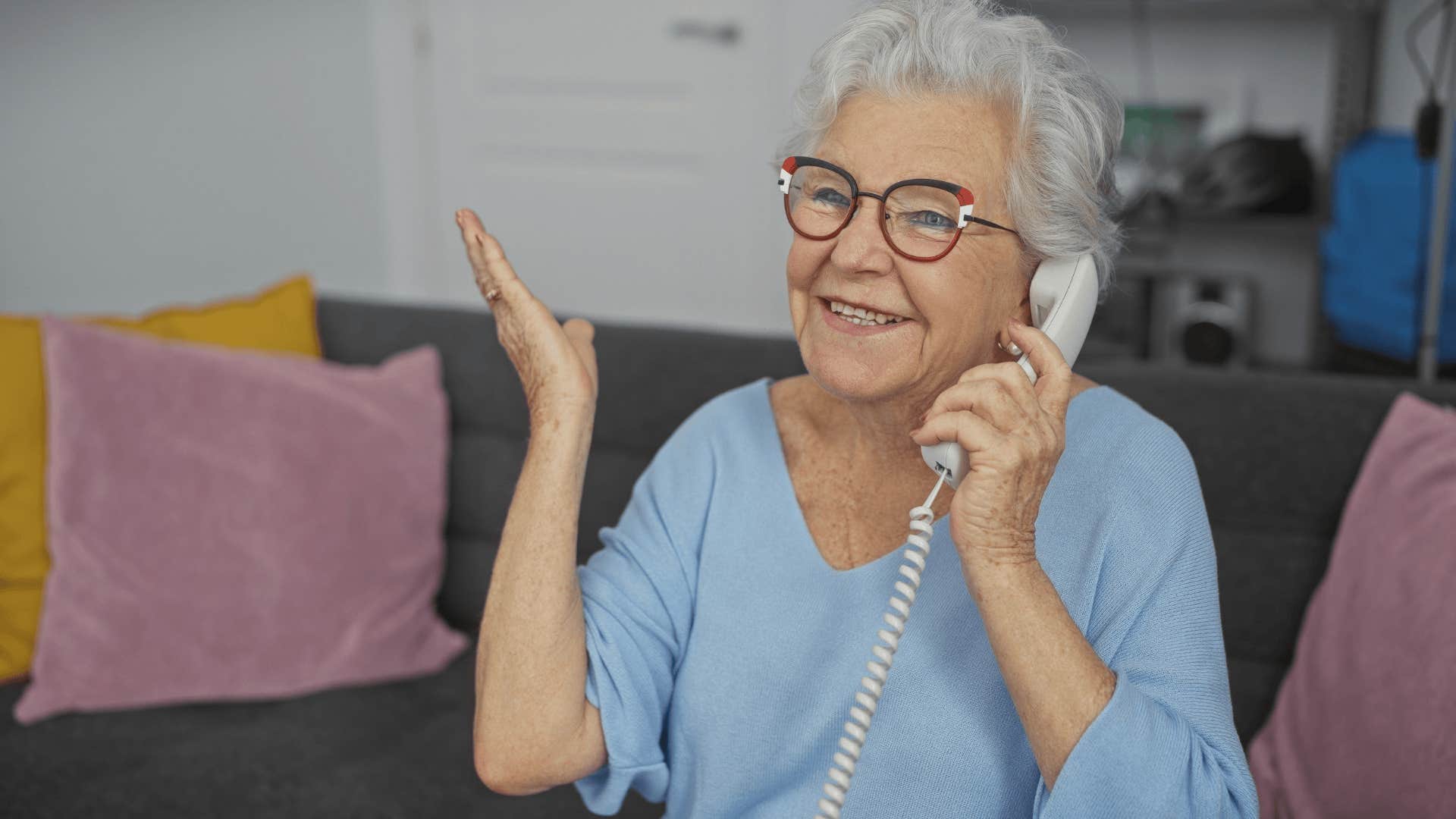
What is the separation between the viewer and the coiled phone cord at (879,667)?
1.01 m

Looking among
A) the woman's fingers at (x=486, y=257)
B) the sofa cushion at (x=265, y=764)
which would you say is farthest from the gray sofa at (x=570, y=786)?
the woman's fingers at (x=486, y=257)

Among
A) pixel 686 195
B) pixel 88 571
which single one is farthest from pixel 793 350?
pixel 686 195

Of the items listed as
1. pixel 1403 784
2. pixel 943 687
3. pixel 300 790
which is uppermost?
pixel 943 687

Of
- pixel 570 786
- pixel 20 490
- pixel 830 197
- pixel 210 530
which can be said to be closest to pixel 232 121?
pixel 20 490

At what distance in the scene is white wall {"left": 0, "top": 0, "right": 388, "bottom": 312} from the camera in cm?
305

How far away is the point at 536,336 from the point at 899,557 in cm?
38

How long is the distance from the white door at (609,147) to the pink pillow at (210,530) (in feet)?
6.46

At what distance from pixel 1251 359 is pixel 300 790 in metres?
3.29

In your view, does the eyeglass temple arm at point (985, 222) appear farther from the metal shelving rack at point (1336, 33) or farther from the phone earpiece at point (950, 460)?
the metal shelving rack at point (1336, 33)

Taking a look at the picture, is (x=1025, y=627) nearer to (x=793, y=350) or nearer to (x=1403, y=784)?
(x=1403, y=784)

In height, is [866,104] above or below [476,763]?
above

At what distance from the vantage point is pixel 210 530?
1.80 metres

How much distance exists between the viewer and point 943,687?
1.15m

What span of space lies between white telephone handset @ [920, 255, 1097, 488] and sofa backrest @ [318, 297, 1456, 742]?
18.8 inches
